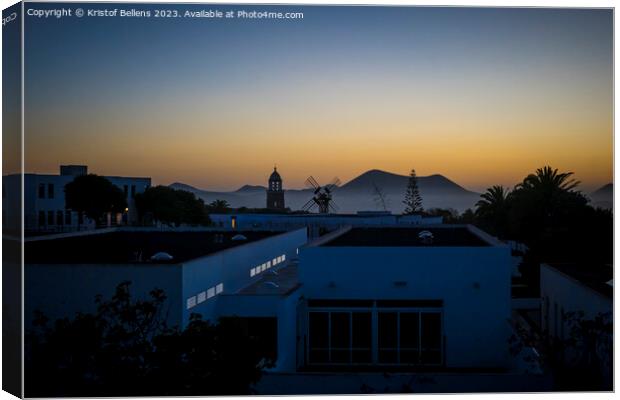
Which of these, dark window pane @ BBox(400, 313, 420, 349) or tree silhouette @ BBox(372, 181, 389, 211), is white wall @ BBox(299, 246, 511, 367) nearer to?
dark window pane @ BBox(400, 313, 420, 349)

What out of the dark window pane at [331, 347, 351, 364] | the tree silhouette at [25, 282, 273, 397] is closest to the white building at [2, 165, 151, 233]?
the tree silhouette at [25, 282, 273, 397]

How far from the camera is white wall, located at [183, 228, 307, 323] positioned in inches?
469

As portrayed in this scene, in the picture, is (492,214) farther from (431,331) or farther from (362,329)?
(362,329)

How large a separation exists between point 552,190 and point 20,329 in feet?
67.2

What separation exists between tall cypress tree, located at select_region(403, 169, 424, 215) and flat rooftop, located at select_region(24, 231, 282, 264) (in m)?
9.37

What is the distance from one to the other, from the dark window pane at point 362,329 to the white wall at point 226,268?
2.26 meters

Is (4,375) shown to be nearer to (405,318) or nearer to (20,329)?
(20,329)

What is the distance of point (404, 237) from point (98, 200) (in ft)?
44.9

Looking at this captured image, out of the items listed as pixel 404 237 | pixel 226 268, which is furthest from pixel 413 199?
pixel 226 268

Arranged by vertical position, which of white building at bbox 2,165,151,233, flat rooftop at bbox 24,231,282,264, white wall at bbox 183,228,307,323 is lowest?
white wall at bbox 183,228,307,323

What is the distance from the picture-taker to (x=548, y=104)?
42.4 ft

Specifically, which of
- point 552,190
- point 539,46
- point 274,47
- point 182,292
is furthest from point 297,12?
point 552,190

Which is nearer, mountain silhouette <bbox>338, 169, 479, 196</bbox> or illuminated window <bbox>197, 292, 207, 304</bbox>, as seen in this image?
illuminated window <bbox>197, 292, 207, 304</bbox>

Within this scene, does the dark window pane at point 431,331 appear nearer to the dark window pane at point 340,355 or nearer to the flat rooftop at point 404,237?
the dark window pane at point 340,355
